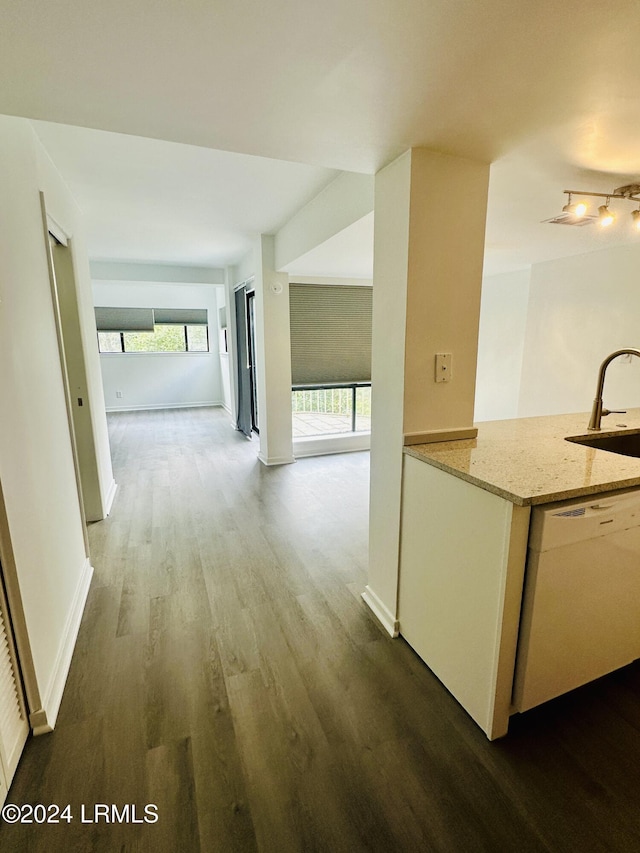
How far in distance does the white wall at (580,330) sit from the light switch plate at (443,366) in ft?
7.90

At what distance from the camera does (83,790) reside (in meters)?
1.26

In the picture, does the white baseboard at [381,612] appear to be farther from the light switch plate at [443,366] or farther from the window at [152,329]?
the window at [152,329]

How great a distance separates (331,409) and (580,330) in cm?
289

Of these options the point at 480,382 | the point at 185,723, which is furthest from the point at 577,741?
the point at 480,382

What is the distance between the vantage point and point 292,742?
1421mm

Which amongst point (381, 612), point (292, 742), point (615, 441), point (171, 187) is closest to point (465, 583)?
point (381, 612)

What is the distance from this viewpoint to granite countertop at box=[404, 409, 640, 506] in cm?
127

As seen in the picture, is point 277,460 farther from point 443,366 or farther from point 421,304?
point 421,304

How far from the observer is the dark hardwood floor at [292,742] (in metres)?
1.16

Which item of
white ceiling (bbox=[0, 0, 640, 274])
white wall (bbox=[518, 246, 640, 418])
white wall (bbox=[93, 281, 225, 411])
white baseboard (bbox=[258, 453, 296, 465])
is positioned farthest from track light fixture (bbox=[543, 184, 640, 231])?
white wall (bbox=[93, 281, 225, 411])

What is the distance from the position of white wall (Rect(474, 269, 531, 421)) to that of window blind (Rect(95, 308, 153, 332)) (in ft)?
20.1

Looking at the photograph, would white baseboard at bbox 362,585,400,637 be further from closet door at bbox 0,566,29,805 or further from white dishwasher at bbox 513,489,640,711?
closet door at bbox 0,566,29,805

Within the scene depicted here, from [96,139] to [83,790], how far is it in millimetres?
2931

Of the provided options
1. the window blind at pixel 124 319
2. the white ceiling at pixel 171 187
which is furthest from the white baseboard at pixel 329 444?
the window blind at pixel 124 319
